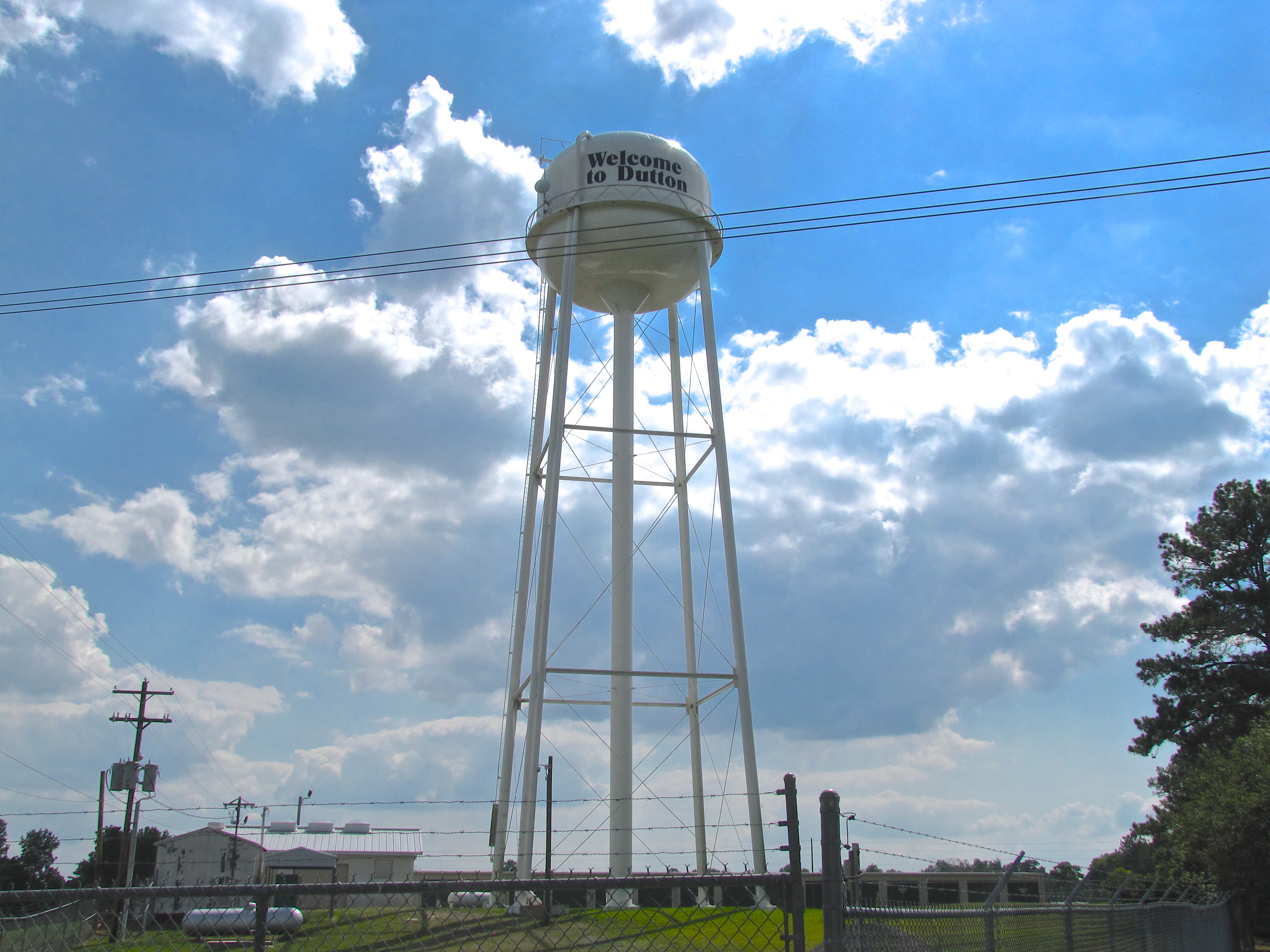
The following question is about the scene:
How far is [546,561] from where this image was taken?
58.2 feet

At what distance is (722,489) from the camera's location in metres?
18.9

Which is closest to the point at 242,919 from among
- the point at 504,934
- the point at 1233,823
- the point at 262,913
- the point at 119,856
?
the point at 504,934

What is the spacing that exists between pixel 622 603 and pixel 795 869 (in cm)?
1432

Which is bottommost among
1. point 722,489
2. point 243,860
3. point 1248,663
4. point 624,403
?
point 243,860

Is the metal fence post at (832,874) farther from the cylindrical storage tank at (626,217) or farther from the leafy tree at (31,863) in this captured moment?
the leafy tree at (31,863)

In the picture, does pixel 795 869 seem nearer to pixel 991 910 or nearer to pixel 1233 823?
pixel 991 910

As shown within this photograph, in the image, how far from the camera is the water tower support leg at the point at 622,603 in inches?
722

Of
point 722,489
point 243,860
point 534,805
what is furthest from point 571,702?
point 243,860

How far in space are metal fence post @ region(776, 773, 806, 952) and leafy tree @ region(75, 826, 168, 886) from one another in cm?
3763

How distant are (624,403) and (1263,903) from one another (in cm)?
1475

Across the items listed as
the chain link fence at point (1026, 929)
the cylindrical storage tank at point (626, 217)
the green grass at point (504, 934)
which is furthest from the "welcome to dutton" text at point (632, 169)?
the chain link fence at point (1026, 929)

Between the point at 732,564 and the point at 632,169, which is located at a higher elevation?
the point at 632,169

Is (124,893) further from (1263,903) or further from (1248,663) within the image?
(1248,663)

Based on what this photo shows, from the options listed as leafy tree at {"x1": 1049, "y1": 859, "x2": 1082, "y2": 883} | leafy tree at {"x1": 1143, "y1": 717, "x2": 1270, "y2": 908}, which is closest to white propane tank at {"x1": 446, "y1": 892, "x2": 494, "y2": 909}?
leafy tree at {"x1": 1049, "y1": 859, "x2": 1082, "y2": 883}
